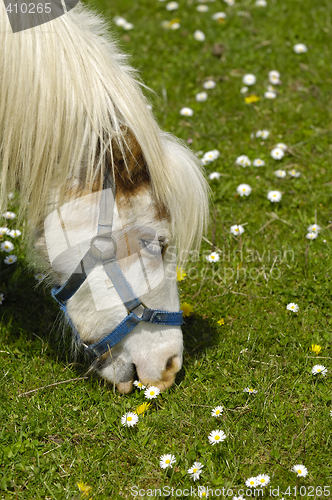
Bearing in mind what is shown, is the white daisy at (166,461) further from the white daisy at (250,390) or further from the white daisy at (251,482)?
the white daisy at (250,390)

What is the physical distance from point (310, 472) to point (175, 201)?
137 centimetres

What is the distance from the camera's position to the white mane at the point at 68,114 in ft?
6.68

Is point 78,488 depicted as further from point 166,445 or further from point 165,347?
point 165,347

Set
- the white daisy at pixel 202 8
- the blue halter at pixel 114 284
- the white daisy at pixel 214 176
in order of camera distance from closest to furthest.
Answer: the blue halter at pixel 114 284 → the white daisy at pixel 214 176 → the white daisy at pixel 202 8

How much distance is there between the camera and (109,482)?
2.36 m

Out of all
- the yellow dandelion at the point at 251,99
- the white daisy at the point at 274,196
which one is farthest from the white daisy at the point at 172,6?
the white daisy at the point at 274,196

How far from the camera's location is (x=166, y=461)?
237cm

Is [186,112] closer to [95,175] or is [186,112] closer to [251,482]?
[95,175]

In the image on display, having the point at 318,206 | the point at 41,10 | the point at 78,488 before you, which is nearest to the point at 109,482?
the point at 78,488

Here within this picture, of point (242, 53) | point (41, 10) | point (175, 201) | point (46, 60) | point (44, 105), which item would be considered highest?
point (41, 10)

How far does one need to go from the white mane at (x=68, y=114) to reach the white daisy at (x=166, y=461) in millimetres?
1105

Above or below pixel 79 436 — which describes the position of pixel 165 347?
above

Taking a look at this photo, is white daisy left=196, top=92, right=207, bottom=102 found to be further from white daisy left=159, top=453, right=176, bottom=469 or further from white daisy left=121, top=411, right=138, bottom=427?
white daisy left=159, top=453, right=176, bottom=469

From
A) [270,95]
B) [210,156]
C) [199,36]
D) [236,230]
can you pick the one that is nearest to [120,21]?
[199,36]
